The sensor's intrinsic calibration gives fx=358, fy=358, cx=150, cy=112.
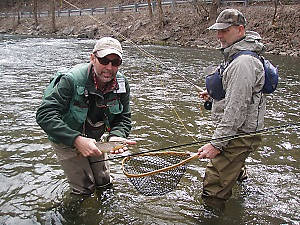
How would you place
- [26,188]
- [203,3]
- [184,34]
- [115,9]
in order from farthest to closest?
[115,9] < [203,3] < [184,34] < [26,188]

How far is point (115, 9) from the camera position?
47.4 meters

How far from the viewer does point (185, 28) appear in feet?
108

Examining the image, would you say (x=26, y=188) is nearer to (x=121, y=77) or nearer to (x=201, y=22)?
(x=121, y=77)

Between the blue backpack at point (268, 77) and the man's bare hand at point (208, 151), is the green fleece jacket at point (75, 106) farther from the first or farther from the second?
the blue backpack at point (268, 77)

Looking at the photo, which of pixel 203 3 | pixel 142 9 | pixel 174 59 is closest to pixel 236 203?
pixel 174 59

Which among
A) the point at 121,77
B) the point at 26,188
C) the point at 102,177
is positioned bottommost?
the point at 26,188

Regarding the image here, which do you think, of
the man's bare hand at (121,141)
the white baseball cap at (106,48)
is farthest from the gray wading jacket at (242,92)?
the white baseball cap at (106,48)

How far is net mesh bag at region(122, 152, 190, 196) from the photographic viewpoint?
14.5 ft

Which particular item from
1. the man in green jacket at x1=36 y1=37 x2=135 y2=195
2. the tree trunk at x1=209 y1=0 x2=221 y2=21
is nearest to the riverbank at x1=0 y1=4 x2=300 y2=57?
the tree trunk at x1=209 y1=0 x2=221 y2=21

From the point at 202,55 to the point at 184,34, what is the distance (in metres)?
10.5

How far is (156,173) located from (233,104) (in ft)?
3.99

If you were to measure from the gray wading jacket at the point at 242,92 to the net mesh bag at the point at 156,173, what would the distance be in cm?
68

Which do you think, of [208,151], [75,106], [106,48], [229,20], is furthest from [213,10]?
[75,106]

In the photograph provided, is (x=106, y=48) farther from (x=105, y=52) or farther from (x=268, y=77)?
(x=268, y=77)
